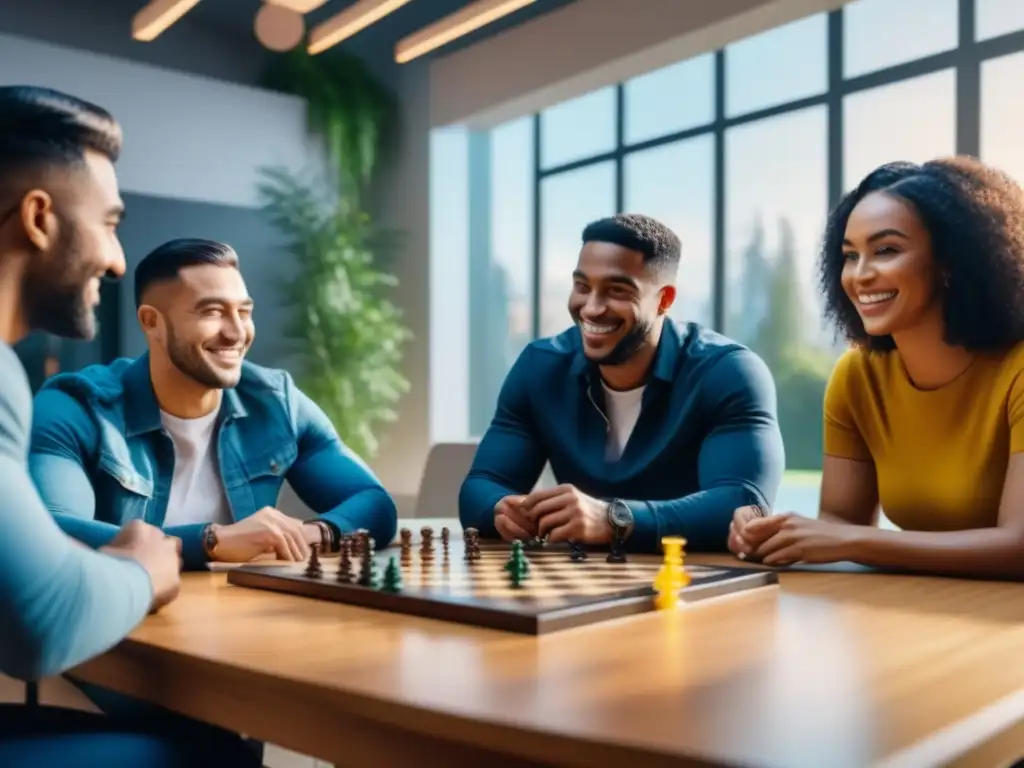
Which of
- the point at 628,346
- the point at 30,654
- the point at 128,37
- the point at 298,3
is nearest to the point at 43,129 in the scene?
the point at 30,654

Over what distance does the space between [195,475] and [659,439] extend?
1012 millimetres

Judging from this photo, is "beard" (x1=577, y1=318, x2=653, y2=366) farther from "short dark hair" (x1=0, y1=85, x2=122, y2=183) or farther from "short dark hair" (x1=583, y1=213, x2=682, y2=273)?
"short dark hair" (x1=0, y1=85, x2=122, y2=183)

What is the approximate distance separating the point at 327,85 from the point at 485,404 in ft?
9.11

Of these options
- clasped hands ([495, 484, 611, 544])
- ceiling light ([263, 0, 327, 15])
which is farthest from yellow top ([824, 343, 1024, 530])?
ceiling light ([263, 0, 327, 15])

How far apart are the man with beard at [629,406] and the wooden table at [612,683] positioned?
747 mm

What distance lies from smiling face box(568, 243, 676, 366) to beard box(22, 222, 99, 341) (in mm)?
1269

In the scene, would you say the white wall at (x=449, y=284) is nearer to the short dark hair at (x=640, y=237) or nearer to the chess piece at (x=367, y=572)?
the short dark hair at (x=640, y=237)

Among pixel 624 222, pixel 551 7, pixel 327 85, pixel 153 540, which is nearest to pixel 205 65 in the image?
pixel 327 85

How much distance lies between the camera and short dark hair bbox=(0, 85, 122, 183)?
1.07 meters

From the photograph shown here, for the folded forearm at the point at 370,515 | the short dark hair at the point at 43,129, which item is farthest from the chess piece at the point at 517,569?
the short dark hair at the point at 43,129

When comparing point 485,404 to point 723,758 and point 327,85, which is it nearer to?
point 327,85

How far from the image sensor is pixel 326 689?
848 mm

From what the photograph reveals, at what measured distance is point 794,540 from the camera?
1.63 metres

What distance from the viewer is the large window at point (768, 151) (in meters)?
4.95
